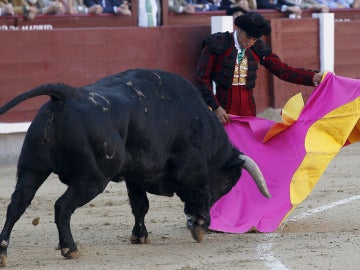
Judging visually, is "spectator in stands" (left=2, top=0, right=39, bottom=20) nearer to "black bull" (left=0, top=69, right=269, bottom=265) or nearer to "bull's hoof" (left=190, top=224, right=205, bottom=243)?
"black bull" (left=0, top=69, right=269, bottom=265)

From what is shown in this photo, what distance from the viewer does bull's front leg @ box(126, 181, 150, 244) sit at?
19.6 feet

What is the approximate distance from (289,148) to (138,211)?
1107 millimetres

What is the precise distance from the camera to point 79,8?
11.7 metres

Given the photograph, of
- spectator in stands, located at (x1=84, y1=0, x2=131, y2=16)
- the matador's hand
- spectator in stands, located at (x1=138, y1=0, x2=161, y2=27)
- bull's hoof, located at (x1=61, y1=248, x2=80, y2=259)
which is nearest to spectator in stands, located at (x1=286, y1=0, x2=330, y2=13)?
spectator in stands, located at (x1=138, y1=0, x2=161, y2=27)

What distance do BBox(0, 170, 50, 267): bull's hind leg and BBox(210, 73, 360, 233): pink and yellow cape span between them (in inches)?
61.4

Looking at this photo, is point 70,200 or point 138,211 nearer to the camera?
point 70,200

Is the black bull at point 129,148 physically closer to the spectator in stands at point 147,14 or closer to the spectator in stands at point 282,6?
the spectator in stands at point 147,14

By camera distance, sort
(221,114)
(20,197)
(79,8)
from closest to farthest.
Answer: (20,197), (221,114), (79,8)

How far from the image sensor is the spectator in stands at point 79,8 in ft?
37.7

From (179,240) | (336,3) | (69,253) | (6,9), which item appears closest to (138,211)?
(179,240)

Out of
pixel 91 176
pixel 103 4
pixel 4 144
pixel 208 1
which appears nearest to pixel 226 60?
pixel 91 176

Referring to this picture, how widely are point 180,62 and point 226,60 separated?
4.58 m

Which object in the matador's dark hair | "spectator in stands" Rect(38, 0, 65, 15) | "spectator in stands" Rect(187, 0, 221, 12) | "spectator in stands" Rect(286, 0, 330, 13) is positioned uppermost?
the matador's dark hair

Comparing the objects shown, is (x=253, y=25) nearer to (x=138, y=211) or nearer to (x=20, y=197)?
(x=138, y=211)
